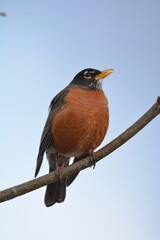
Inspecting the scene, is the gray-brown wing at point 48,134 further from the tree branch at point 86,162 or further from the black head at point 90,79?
the tree branch at point 86,162

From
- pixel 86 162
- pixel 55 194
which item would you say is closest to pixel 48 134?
pixel 55 194

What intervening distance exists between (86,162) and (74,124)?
Answer: 2.61 ft

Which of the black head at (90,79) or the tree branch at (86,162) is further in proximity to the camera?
the black head at (90,79)

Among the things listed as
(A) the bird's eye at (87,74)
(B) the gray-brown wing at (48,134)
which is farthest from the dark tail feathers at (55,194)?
(A) the bird's eye at (87,74)

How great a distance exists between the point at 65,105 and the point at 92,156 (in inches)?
37.0

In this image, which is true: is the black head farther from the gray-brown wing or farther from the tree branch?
the tree branch

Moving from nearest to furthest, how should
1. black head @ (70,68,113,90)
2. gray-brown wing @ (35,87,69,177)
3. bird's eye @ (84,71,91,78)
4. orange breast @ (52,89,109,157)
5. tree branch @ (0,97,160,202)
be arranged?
tree branch @ (0,97,160,202)
orange breast @ (52,89,109,157)
gray-brown wing @ (35,87,69,177)
black head @ (70,68,113,90)
bird's eye @ (84,71,91,78)

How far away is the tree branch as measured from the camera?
3.41 m

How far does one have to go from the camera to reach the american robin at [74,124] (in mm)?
4602

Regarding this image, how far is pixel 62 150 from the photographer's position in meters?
4.88

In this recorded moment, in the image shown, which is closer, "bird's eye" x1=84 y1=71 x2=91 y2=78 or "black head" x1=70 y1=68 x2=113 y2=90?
"black head" x1=70 y1=68 x2=113 y2=90

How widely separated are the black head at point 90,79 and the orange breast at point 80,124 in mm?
334

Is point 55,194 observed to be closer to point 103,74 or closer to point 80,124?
point 80,124

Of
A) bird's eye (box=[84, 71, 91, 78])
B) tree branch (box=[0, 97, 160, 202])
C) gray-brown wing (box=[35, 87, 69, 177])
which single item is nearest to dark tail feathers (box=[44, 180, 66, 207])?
gray-brown wing (box=[35, 87, 69, 177])
